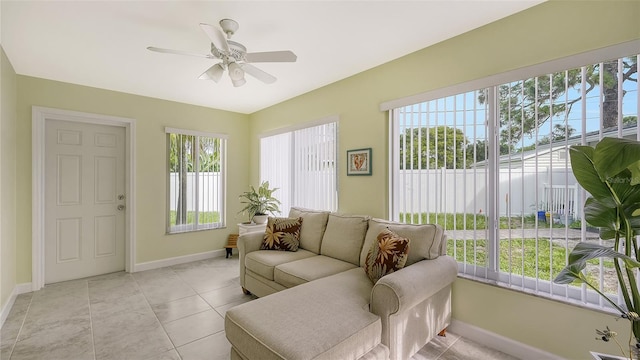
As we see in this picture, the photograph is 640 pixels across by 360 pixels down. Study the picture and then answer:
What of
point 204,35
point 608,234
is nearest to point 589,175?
point 608,234

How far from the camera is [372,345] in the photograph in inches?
63.3

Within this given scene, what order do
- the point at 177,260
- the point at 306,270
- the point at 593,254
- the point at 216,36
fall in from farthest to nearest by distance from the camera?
the point at 177,260, the point at 306,270, the point at 216,36, the point at 593,254

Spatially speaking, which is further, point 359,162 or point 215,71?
point 359,162

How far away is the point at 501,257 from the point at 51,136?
512cm

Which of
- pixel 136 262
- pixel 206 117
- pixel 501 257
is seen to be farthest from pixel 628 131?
pixel 136 262

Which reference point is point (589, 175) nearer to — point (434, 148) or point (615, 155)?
point (615, 155)

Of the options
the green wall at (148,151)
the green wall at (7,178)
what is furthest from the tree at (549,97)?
the green wall at (7,178)

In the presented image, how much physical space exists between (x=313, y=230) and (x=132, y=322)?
191cm

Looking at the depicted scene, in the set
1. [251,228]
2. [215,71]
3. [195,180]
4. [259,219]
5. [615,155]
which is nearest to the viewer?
[615,155]

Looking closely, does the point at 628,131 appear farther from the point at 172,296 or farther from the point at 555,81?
the point at 172,296

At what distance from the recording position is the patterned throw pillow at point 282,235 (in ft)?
10.1

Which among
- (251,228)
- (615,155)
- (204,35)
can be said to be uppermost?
(204,35)

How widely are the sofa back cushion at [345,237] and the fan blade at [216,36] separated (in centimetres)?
189

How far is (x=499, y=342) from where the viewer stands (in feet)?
6.88
